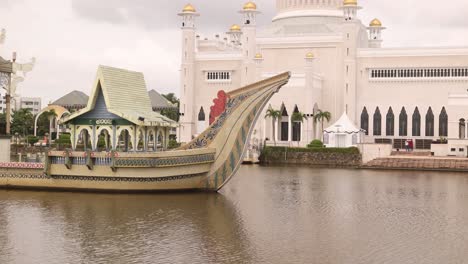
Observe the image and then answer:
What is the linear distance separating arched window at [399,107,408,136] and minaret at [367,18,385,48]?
10.8m

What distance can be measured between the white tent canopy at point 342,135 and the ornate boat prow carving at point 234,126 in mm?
29718

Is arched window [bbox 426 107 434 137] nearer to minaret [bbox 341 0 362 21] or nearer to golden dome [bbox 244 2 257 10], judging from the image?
minaret [bbox 341 0 362 21]

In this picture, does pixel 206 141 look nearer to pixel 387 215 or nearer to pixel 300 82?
pixel 387 215

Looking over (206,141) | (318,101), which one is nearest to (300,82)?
(318,101)

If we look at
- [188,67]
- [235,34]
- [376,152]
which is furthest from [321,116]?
[235,34]

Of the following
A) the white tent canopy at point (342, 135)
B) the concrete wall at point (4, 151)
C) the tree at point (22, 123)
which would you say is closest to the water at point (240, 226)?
the concrete wall at point (4, 151)

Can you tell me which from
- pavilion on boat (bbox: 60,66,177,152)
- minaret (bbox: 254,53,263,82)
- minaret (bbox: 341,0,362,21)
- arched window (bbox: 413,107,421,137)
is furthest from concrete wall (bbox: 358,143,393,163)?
pavilion on boat (bbox: 60,66,177,152)

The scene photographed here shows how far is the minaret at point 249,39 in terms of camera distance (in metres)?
66.2

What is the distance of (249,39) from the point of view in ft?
219

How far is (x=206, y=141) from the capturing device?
3038 cm

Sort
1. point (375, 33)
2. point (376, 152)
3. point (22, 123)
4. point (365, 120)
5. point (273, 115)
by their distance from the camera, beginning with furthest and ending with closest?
point (22, 123)
point (375, 33)
point (365, 120)
point (273, 115)
point (376, 152)

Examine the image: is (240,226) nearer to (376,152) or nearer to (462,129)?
(376,152)

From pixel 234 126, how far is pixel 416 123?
36504 millimetres

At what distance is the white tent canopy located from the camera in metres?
59.1
